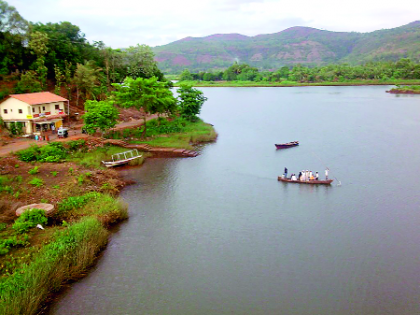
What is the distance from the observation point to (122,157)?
3672cm

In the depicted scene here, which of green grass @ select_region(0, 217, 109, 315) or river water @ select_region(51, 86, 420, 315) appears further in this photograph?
river water @ select_region(51, 86, 420, 315)

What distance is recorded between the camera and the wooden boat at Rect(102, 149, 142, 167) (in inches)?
1351

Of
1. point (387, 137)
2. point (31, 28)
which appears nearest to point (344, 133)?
point (387, 137)

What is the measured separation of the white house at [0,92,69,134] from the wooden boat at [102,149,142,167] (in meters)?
10.0

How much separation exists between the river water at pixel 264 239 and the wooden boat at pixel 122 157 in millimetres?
1879

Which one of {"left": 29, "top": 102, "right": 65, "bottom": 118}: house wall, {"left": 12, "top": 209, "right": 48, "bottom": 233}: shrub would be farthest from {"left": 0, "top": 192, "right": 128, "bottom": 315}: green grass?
{"left": 29, "top": 102, "right": 65, "bottom": 118}: house wall

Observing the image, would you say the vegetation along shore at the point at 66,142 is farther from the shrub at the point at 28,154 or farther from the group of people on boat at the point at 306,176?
the group of people on boat at the point at 306,176

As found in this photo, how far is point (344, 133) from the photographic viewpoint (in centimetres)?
5053

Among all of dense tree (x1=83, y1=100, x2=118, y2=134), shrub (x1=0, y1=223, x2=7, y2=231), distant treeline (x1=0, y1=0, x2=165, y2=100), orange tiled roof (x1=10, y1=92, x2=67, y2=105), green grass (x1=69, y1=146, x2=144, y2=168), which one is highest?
distant treeline (x1=0, y1=0, x2=165, y2=100)

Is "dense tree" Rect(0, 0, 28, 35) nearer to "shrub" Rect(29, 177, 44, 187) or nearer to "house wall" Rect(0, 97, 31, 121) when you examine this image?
"house wall" Rect(0, 97, 31, 121)

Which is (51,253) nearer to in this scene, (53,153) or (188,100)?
(53,153)

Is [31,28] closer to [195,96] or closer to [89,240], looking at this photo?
[195,96]

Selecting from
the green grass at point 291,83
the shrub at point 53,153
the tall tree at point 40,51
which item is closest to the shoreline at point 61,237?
the shrub at point 53,153

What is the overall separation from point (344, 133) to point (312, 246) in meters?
33.4
